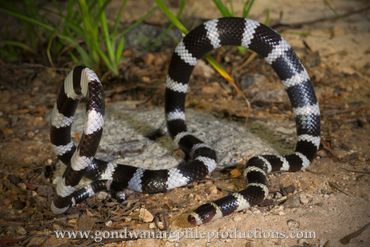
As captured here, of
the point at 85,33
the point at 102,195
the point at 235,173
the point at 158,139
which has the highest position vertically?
the point at 85,33

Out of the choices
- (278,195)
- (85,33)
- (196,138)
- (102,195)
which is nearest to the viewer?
(278,195)

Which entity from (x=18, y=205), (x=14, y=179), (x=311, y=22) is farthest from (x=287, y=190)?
(x=311, y=22)

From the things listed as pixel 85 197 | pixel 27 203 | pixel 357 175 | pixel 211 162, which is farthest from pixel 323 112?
pixel 27 203

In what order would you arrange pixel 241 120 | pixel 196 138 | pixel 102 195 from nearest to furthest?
pixel 102 195, pixel 196 138, pixel 241 120

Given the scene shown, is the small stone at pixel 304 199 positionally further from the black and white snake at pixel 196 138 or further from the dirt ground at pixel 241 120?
the black and white snake at pixel 196 138

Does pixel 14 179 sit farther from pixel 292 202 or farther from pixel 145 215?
pixel 292 202

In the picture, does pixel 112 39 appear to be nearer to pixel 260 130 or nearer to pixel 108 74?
pixel 108 74
